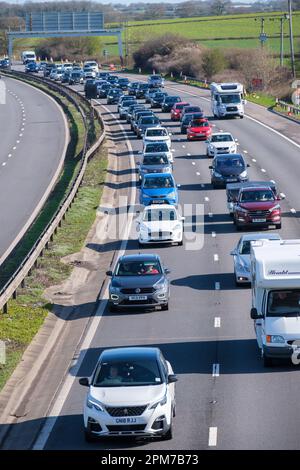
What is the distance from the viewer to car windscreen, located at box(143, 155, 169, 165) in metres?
53.7

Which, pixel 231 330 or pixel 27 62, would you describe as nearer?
pixel 231 330

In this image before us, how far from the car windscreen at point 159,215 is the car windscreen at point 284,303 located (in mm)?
15676

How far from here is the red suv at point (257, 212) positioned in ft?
130

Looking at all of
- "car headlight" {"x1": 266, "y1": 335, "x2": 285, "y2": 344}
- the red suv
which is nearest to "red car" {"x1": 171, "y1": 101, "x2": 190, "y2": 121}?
the red suv

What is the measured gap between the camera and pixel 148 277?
2947cm

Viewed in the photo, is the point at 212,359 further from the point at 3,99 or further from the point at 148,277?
the point at 3,99

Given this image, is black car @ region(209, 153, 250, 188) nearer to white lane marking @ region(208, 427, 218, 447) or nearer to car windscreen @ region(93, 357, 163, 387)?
car windscreen @ region(93, 357, 163, 387)

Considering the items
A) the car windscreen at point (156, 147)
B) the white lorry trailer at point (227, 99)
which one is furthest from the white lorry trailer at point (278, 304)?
the white lorry trailer at point (227, 99)

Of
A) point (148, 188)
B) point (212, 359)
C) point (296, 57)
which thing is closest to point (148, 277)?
point (212, 359)

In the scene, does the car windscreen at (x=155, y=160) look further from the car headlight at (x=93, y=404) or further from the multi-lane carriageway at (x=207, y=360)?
the car headlight at (x=93, y=404)

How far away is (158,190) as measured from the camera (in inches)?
1783

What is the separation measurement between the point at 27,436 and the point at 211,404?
318cm

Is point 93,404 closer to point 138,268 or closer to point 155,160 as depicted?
point 138,268

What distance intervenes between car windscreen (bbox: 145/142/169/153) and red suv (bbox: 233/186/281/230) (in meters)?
17.6
